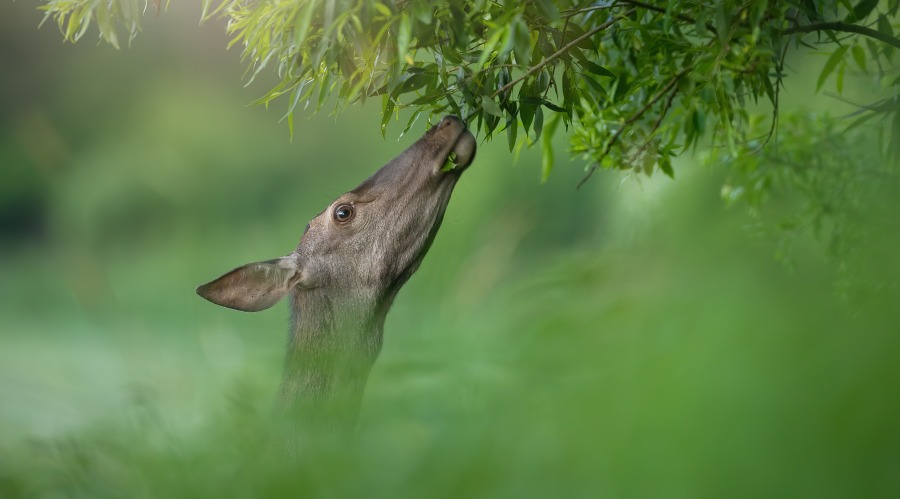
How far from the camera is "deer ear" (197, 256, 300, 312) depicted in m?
2.62

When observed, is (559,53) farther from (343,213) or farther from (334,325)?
(334,325)

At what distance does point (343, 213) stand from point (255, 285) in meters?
0.44

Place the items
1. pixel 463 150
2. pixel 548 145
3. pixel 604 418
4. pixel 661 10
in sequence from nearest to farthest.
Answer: pixel 604 418
pixel 661 10
pixel 463 150
pixel 548 145

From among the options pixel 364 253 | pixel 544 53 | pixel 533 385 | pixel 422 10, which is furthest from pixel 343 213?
pixel 533 385

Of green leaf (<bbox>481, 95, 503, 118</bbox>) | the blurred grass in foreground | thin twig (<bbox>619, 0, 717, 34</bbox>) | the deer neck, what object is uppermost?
thin twig (<bbox>619, 0, 717, 34</bbox>)

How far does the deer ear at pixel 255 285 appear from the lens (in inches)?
103

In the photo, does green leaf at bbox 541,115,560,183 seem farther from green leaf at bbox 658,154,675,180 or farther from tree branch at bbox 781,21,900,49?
tree branch at bbox 781,21,900,49

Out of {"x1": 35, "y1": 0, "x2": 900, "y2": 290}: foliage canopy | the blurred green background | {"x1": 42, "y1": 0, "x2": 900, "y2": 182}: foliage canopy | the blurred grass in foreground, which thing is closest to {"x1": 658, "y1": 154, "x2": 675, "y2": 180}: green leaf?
{"x1": 35, "y1": 0, "x2": 900, "y2": 290}: foliage canopy

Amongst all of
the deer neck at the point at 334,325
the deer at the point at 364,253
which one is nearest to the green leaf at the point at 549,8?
the deer at the point at 364,253

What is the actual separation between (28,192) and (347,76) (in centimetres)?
979

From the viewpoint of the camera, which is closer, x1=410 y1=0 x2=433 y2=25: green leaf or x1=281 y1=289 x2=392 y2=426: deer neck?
x1=410 y1=0 x2=433 y2=25: green leaf

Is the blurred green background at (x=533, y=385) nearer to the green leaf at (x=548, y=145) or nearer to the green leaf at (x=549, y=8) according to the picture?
the green leaf at (x=549, y=8)

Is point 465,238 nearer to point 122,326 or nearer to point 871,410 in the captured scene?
point 122,326

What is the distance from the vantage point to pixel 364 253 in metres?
3.00
